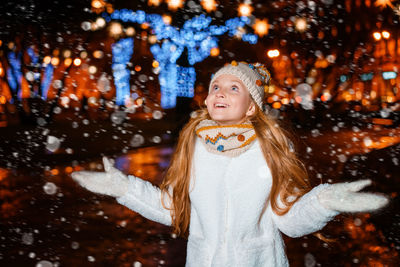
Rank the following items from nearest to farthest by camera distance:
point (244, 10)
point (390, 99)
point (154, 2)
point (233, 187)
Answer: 1. point (233, 187)
2. point (154, 2)
3. point (244, 10)
4. point (390, 99)

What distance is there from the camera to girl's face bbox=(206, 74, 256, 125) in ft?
6.72

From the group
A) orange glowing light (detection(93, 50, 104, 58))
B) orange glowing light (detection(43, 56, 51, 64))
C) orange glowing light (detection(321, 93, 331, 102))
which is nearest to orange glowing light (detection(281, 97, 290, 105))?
orange glowing light (detection(321, 93, 331, 102))

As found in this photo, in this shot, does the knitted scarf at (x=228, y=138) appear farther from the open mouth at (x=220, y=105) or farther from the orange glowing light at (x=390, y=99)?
the orange glowing light at (x=390, y=99)

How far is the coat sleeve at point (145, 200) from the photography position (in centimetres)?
209

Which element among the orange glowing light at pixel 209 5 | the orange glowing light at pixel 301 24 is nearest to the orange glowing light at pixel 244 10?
the orange glowing light at pixel 209 5

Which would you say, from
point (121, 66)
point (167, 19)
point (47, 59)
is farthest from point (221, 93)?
point (121, 66)

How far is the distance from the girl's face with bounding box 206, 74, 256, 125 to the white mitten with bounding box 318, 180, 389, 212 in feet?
2.14

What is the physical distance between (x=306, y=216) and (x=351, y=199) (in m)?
0.26

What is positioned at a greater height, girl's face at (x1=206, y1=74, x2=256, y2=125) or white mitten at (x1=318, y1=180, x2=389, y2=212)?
girl's face at (x1=206, y1=74, x2=256, y2=125)

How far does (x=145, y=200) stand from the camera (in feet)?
6.91

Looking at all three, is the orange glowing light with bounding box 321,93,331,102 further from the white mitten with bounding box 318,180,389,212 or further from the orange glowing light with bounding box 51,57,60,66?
the white mitten with bounding box 318,180,389,212

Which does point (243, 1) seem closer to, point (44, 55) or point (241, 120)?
point (44, 55)

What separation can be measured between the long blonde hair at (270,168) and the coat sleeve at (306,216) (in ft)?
0.15

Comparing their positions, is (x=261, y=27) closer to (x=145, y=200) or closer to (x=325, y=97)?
(x=325, y=97)
